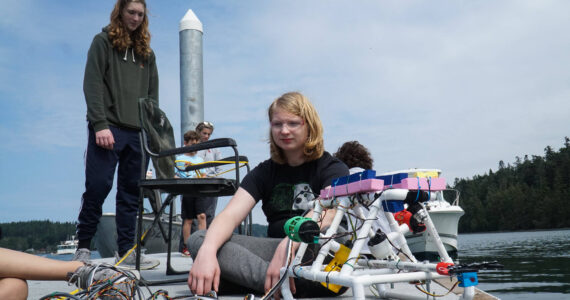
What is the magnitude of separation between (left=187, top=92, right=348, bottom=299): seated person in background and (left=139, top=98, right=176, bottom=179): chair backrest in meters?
0.91

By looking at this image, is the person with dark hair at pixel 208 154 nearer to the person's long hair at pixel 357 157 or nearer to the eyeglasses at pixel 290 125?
the person's long hair at pixel 357 157

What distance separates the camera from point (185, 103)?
556cm

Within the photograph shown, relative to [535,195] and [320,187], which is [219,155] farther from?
[535,195]

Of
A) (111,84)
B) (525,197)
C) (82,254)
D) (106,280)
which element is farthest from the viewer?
(525,197)

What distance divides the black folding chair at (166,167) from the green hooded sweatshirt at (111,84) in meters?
0.24

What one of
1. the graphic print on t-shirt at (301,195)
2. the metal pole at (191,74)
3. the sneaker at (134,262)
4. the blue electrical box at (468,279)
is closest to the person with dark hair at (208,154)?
the metal pole at (191,74)

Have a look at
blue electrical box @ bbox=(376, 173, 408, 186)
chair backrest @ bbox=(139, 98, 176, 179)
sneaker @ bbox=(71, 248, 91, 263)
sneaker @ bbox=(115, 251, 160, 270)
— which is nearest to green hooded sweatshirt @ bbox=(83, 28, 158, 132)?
chair backrest @ bbox=(139, 98, 176, 179)

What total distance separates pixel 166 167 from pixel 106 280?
1.54 meters

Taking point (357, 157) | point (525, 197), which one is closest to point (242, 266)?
point (357, 157)

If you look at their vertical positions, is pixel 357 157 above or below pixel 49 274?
above

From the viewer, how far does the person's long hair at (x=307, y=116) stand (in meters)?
1.84

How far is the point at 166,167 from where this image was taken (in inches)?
115

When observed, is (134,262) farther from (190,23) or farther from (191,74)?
(190,23)

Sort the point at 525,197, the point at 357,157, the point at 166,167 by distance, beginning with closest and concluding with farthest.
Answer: the point at 166,167 < the point at 357,157 < the point at 525,197
